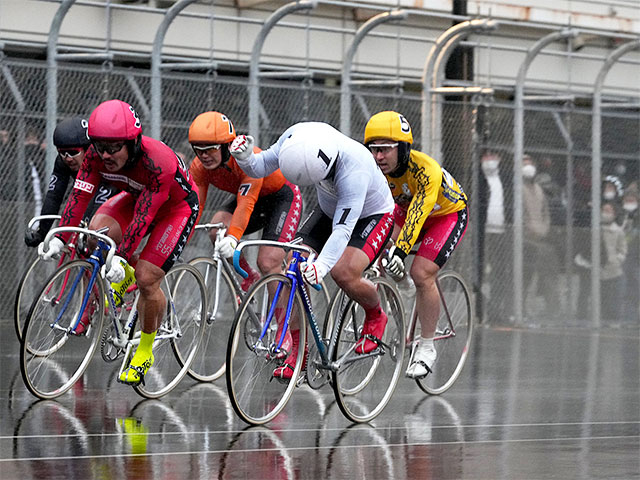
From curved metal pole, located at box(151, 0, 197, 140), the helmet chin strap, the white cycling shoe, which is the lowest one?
the white cycling shoe

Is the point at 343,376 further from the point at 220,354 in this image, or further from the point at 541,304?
the point at 541,304

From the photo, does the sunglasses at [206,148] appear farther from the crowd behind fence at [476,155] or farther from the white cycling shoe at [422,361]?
the crowd behind fence at [476,155]

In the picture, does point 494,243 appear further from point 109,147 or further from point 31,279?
point 109,147

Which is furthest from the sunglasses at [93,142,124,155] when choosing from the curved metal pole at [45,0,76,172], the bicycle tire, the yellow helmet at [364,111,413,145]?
the curved metal pole at [45,0,76,172]

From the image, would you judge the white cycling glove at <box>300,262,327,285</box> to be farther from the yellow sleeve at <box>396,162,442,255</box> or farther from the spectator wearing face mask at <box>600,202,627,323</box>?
the spectator wearing face mask at <box>600,202,627,323</box>

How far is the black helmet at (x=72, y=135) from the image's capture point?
10.2m

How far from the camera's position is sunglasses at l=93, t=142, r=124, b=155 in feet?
26.7

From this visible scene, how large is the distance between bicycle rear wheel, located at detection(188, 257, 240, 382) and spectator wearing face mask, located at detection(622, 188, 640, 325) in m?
8.96

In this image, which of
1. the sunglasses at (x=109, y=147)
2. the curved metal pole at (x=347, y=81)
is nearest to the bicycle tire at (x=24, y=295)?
the sunglasses at (x=109, y=147)

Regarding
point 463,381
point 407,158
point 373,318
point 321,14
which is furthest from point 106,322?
point 321,14

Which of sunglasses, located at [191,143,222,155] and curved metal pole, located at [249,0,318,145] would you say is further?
curved metal pole, located at [249,0,318,145]

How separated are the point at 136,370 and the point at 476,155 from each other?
8.98 metres

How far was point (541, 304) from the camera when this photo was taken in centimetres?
1731

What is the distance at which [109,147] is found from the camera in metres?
8.16
